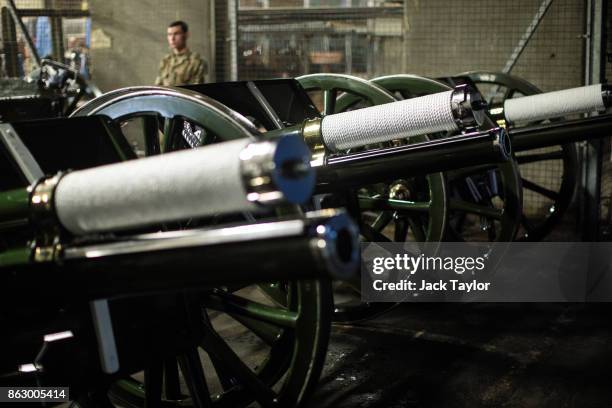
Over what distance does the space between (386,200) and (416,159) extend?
1186 mm

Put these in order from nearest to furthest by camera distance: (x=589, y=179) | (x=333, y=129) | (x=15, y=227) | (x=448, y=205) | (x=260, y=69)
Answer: (x=15, y=227)
(x=333, y=129)
(x=448, y=205)
(x=589, y=179)
(x=260, y=69)

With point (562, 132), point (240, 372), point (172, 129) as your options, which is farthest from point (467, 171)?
point (240, 372)

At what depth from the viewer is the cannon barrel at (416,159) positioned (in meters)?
2.43

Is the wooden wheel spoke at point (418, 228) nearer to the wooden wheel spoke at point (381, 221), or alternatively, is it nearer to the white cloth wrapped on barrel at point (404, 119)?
the wooden wheel spoke at point (381, 221)

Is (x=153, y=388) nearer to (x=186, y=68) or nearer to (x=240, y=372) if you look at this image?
(x=240, y=372)

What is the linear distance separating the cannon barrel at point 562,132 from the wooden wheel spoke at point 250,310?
1.76 m

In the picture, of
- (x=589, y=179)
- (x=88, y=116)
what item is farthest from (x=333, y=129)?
(x=589, y=179)

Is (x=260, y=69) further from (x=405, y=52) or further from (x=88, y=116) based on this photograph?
(x=88, y=116)

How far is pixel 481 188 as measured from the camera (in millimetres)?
4352

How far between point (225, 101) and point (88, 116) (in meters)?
0.70

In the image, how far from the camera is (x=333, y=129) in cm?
248

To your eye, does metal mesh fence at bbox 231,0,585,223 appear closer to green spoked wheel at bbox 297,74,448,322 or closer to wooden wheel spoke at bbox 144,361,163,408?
green spoked wheel at bbox 297,74,448,322

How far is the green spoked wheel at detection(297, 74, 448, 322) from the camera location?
351cm

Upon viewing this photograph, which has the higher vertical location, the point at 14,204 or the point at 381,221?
the point at 14,204
